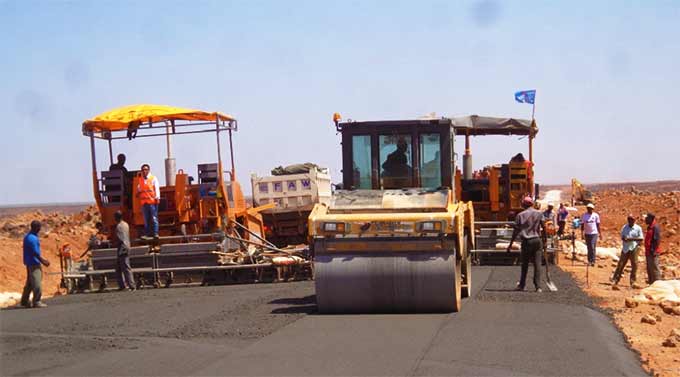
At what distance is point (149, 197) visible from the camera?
17.4 metres

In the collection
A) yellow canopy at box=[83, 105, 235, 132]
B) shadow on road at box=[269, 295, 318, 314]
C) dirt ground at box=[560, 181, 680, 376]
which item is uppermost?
yellow canopy at box=[83, 105, 235, 132]

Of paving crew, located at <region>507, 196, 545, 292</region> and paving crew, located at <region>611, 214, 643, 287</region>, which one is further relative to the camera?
paving crew, located at <region>611, 214, 643, 287</region>

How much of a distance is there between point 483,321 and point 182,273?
7.79m

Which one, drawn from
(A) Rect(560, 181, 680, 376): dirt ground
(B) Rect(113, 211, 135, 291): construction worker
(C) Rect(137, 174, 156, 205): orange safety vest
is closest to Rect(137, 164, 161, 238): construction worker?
(C) Rect(137, 174, 156, 205): orange safety vest

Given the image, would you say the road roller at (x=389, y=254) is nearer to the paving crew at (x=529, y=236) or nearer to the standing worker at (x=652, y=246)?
the paving crew at (x=529, y=236)

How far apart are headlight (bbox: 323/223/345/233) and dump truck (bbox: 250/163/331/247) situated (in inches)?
401

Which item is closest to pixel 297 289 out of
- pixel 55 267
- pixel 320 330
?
pixel 320 330

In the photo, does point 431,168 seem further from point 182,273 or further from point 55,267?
point 55,267

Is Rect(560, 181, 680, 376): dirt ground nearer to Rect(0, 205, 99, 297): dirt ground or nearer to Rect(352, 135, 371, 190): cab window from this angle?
Rect(352, 135, 371, 190): cab window

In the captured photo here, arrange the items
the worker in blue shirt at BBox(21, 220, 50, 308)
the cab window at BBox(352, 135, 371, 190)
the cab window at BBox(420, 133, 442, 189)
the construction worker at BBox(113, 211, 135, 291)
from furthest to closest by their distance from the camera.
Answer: the construction worker at BBox(113, 211, 135, 291) → the worker in blue shirt at BBox(21, 220, 50, 308) → the cab window at BBox(352, 135, 371, 190) → the cab window at BBox(420, 133, 442, 189)

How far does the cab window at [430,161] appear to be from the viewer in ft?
42.6

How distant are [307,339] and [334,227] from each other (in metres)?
2.19

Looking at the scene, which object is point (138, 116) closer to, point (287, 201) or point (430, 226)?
point (287, 201)

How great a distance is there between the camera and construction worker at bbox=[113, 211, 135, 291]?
54.6 ft
